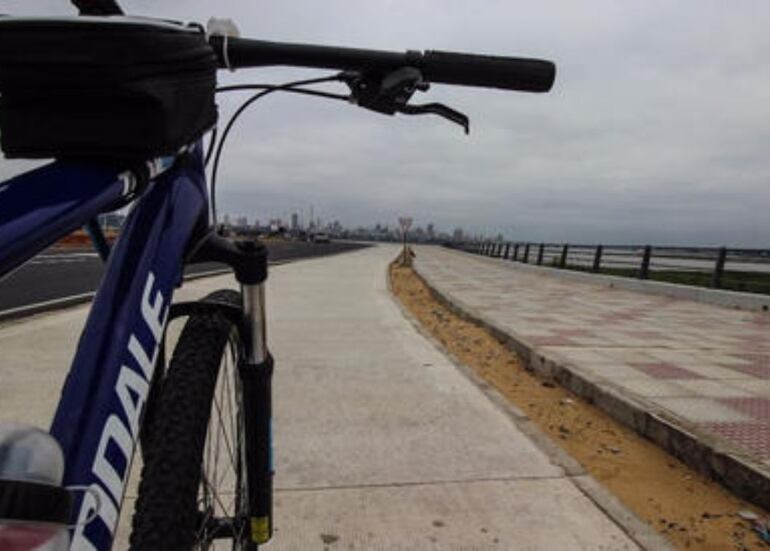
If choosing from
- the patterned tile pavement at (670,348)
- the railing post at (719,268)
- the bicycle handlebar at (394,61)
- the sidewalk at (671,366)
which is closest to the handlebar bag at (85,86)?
the bicycle handlebar at (394,61)

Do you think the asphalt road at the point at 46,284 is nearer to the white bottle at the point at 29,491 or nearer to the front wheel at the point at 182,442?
the front wheel at the point at 182,442

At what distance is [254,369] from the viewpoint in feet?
5.75

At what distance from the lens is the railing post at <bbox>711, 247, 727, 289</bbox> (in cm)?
1444

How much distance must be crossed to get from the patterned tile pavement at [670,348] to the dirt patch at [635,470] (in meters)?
0.35

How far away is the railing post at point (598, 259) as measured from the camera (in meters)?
21.2

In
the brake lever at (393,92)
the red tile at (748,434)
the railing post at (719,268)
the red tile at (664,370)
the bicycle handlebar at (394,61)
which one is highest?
the bicycle handlebar at (394,61)

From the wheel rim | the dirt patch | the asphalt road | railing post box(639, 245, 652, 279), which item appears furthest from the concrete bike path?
railing post box(639, 245, 652, 279)

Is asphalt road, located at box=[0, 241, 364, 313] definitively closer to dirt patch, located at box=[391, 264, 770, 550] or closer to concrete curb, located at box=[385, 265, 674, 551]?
dirt patch, located at box=[391, 264, 770, 550]

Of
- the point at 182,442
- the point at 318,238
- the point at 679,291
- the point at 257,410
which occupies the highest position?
the point at 182,442

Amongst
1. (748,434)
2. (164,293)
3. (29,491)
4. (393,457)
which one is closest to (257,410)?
(164,293)

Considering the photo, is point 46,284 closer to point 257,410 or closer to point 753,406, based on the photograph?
point 753,406

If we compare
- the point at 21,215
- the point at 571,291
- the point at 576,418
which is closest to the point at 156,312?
the point at 21,215

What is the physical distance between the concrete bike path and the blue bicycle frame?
6.21 feet

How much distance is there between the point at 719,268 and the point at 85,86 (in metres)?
15.6
